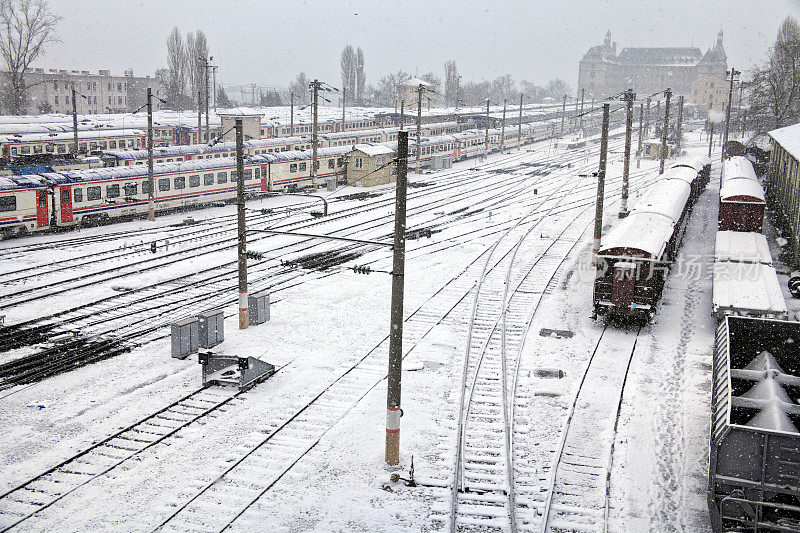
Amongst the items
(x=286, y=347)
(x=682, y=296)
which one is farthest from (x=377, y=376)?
(x=682, y=296)

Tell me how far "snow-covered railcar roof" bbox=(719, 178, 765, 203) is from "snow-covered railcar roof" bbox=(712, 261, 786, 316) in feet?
24.9

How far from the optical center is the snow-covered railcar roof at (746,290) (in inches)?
808

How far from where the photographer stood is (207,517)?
11391 millimetres

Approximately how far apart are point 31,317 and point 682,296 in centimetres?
2285

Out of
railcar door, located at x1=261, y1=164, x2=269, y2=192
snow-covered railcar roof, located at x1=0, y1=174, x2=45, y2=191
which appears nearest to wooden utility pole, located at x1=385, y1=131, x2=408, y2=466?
snow-covered railcar roof, located at x1=0, y1=174, x2=45, y2=191

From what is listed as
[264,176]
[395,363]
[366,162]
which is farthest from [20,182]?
[395,363]

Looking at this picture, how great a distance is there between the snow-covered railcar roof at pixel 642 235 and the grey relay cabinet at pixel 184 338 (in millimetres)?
12825

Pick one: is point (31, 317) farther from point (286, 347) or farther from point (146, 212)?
point (146, 212)

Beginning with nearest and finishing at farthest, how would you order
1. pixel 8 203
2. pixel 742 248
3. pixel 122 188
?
pixel 742 248 < pixel 8 203 < pixel 122 188

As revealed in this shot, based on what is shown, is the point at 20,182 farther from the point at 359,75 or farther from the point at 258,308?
the point at 359,75

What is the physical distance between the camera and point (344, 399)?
16.2 meters

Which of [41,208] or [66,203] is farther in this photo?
[66,203]

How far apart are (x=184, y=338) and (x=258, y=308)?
10.6 ft

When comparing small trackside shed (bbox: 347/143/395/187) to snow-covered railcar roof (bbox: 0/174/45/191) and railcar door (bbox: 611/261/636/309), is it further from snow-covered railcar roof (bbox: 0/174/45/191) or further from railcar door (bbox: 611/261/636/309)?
railcar door (bbox: 611/261/636/309)
